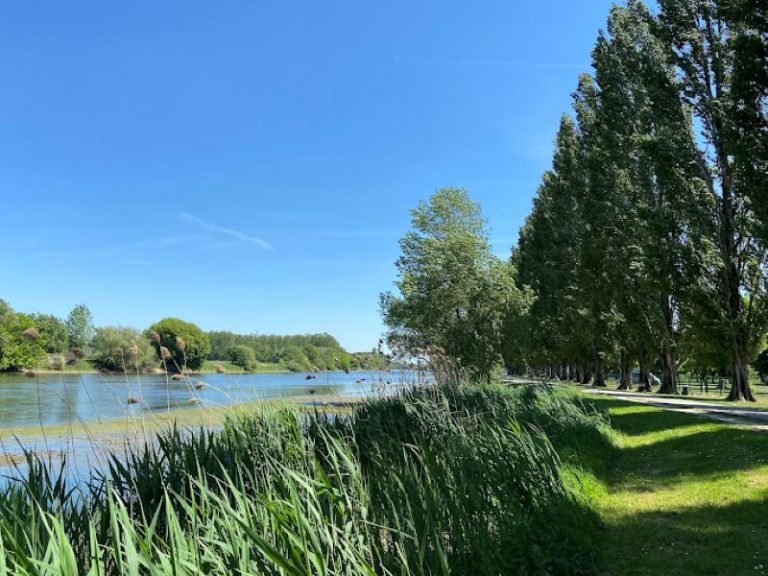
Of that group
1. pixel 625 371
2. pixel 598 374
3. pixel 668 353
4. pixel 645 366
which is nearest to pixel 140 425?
pixel 668 353

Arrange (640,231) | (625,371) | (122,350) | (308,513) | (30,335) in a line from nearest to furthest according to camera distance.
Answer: (308,513) → (30,335) → (122,350) → (640,231) → (625,371)

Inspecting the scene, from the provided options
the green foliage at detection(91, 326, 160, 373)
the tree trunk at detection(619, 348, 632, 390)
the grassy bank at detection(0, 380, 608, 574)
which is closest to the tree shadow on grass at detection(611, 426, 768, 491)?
the grassy bank at detection(0, 380, 608, 574)

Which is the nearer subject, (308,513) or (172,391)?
(308,513)

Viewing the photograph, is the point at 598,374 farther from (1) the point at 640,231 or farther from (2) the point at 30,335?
(2) the point at 30,335

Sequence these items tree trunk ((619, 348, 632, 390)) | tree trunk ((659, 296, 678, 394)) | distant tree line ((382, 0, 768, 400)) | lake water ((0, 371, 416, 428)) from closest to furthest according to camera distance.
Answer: lake water ((0, 371, 416, 428))
distant tree line ((382, 0, 768, 400))
tree trunk ((659, 296, 678, 394))
tree trunk ((619, 348, 632, 390))

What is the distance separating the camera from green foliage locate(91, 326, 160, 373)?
563 centimetres

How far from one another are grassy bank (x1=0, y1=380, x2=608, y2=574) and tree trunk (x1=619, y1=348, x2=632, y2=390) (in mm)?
29761

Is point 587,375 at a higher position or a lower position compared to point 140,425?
lower

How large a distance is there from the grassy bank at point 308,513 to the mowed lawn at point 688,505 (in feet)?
1.36

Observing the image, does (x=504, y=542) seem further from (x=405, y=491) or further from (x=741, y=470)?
(x=741, y=470)

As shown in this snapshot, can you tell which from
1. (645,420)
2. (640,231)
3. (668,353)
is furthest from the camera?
(668,353)

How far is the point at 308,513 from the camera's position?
3.31m

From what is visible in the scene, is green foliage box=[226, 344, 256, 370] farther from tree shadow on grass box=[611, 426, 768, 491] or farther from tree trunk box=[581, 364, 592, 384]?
tree trunk box=[581, 364, 592, 384]

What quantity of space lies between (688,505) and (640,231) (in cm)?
1947
